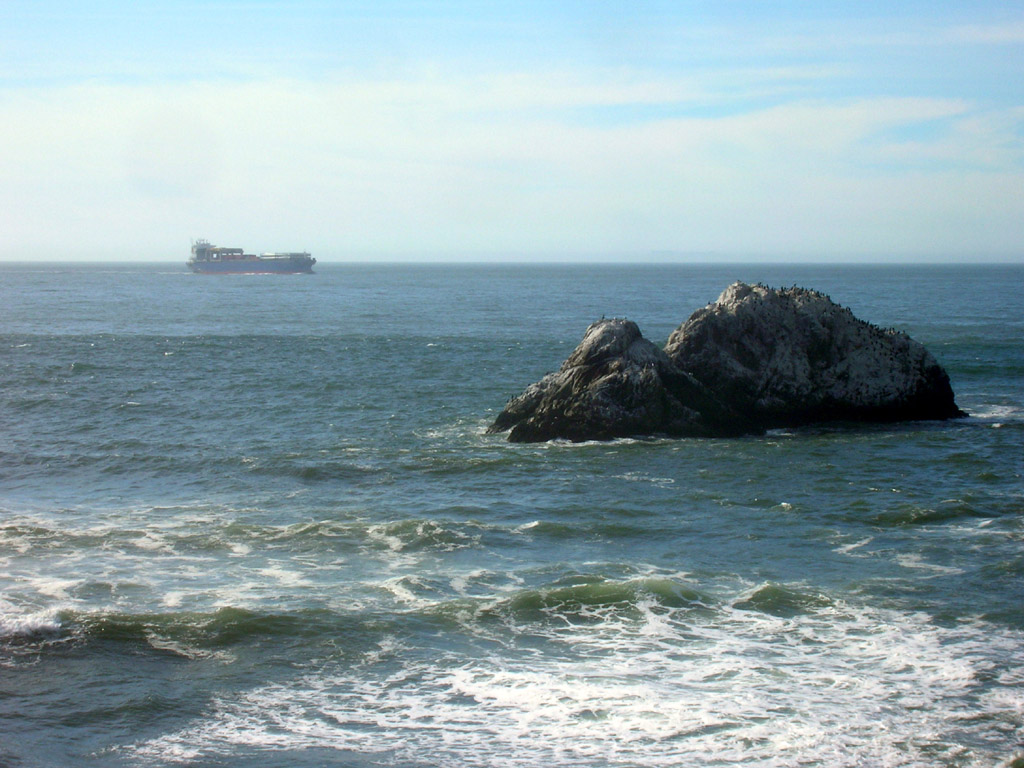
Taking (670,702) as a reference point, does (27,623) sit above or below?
above

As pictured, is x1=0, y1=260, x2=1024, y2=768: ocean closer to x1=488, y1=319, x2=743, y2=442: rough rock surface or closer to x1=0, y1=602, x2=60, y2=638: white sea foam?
x1=0, y1=602, x2=60, y2=638: white sea foam

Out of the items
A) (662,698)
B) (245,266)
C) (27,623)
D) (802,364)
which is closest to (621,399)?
(802,364)

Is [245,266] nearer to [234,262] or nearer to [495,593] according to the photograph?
[234,262]

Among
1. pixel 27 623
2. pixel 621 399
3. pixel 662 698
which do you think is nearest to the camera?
pixel 662 698

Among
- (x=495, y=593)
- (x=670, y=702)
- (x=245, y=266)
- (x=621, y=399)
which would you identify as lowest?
(x=670, y=702)

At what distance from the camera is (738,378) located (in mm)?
28328

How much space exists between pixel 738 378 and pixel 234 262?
564 feet

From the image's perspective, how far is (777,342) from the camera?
28.7m

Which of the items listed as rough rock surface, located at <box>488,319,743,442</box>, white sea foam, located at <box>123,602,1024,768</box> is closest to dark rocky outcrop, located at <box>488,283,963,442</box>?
rough rock surface, located at <box>488,319,743,442</box>

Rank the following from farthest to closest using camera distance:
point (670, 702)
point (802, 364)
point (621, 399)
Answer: point (802, 364)
point (621, 399)
point (670, 702)

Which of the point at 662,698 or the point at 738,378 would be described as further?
the point at 738,378

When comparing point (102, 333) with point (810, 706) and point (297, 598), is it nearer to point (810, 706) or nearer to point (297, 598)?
point (297, 598)

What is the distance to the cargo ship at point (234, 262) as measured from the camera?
187 m

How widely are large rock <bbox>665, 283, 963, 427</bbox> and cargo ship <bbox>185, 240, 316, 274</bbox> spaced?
16818 centimetres
